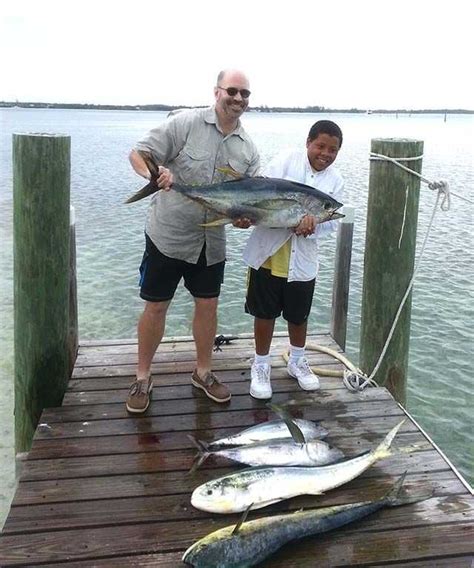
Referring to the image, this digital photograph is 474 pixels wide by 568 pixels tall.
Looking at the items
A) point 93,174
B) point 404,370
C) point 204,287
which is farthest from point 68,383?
point 93,174

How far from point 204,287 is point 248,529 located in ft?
5.50

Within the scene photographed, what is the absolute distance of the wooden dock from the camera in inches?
111

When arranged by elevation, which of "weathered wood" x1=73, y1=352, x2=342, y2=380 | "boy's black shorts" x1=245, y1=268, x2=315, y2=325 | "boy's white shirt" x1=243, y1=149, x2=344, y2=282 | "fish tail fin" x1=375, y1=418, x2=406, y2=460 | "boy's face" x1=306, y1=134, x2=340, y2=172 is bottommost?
"weathered wood" x1=73, y1=352, x2=342, y2=380

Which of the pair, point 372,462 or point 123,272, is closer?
point 372,462

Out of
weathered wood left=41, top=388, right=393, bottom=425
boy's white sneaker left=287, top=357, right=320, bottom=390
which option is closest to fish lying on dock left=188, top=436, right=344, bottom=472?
weathered wood left=41, top=388, right=393, bottom=425

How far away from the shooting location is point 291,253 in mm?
4098

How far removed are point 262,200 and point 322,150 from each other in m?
0.54

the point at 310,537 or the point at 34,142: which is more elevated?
the point at 34,142

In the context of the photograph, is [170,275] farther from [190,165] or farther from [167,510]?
[167,510]

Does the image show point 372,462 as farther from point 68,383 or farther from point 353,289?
point 353,289

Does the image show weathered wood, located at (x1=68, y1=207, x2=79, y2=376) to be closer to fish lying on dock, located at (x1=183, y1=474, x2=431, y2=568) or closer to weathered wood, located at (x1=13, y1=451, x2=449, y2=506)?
weathered wood, located at (x1=13, y1=451, x2=449, y2=506)

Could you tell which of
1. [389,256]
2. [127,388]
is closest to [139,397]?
[127,388]

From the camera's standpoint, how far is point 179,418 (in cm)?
400

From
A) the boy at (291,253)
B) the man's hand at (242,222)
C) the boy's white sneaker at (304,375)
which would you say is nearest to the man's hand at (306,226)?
the boy at (291,253)
